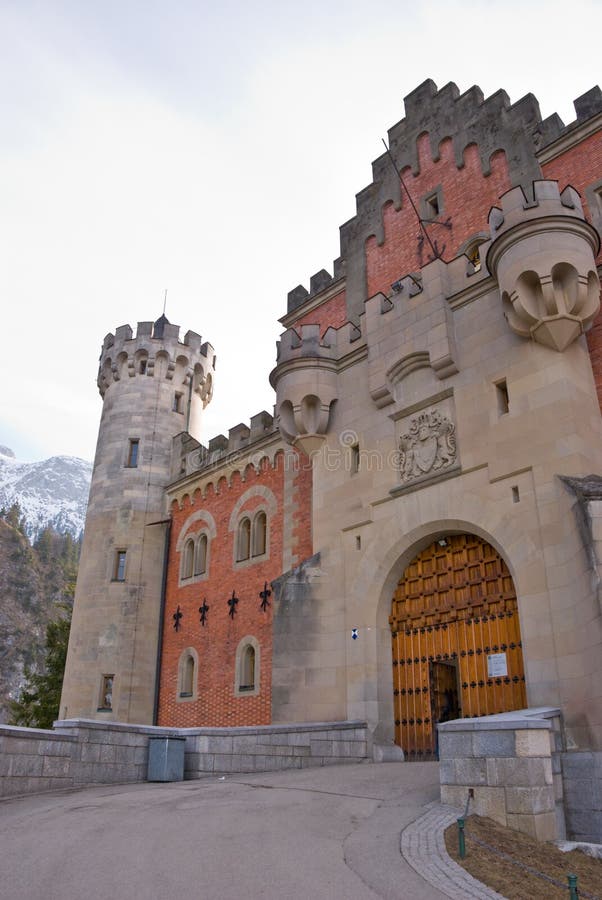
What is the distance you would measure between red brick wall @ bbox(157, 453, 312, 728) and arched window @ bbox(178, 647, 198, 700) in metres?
0.17

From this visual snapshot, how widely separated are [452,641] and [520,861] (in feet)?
24.9

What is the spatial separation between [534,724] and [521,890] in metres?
2.51

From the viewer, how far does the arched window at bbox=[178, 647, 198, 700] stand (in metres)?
23.0

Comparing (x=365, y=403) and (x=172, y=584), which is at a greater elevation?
(x=365, y=403)

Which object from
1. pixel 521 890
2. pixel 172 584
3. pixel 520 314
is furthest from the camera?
pixel 172 584

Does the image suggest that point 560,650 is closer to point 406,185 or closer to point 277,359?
point 277,359

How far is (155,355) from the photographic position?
2870 cm

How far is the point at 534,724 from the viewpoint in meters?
8.82

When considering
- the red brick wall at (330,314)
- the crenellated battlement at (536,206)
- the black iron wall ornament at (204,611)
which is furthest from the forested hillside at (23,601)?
the crenellated battlement at (536,206)

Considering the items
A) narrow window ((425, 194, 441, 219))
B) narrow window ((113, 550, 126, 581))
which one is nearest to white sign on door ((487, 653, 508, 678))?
narrow window ((425, 194, 441, 219))

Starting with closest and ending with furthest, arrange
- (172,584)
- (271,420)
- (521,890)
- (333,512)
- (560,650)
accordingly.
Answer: (521,890) < (560,650) < (333,512) < (271,420) < (172,584)

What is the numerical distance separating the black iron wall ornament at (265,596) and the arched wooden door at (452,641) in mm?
6022

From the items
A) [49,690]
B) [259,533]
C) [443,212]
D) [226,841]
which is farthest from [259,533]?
[226,841]

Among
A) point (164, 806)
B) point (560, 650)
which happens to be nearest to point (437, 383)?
point (560, 650)
